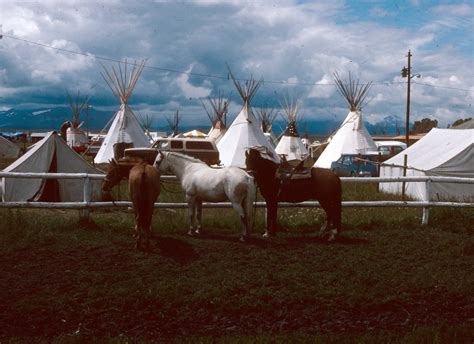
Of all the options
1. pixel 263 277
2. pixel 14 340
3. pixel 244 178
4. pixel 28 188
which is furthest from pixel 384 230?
pixel 28 188

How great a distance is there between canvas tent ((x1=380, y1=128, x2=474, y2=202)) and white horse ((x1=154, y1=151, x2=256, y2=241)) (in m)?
8.31

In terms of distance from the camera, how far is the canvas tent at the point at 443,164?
16125 millimetres

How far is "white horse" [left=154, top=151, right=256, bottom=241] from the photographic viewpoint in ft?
27.9

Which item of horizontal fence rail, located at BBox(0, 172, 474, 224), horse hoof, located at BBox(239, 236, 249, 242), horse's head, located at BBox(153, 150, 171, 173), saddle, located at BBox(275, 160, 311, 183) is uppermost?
horse's head, located at BBox(153, 150, 171, 173)

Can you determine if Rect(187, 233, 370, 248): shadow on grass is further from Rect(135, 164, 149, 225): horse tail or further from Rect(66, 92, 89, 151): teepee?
Rect(66, 92, 89, 151): teepee

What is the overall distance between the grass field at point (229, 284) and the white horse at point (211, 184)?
460 millimetres

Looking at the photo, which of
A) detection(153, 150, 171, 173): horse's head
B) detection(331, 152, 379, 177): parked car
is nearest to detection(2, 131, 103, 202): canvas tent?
detection(153, 150, 171, 173): horse's head

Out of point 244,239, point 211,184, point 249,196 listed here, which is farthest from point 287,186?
point 211,184

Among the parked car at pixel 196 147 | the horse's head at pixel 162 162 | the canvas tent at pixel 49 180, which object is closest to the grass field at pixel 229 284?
the horse's head at pixel 162 162

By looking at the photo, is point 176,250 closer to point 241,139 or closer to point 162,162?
point 162,162

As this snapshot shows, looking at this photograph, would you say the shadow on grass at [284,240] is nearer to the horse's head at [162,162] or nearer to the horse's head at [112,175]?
the horse's head at [162,162]

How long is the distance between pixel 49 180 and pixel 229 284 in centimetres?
839

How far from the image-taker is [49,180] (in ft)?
43.6

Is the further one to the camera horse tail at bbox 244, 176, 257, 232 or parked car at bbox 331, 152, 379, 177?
parked car at bbox 331, 152, 379, 177
